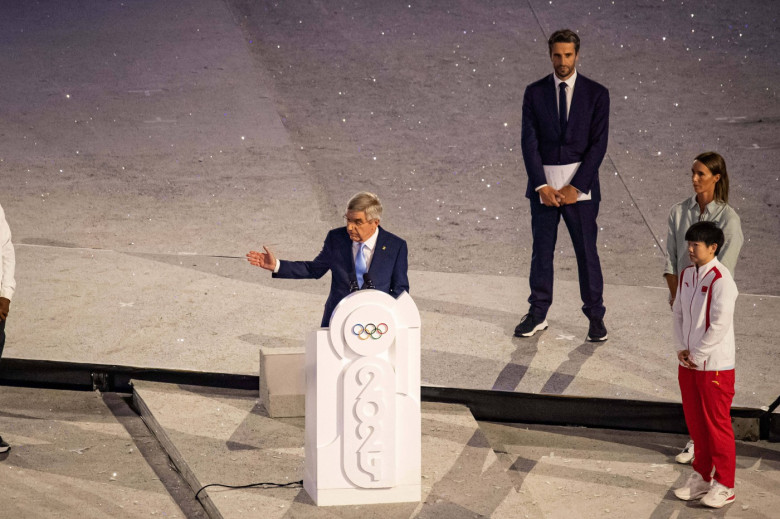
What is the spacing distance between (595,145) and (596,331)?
1.03 m

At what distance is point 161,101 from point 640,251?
16.4ft

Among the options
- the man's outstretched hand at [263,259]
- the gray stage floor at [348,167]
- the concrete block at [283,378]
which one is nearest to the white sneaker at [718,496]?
the gray stage floor at [348,167]

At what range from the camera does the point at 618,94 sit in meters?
10.1

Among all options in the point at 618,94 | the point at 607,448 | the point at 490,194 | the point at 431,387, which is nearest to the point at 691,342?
the point at 607,448

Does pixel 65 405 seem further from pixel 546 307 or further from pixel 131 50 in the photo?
pixel 131 50

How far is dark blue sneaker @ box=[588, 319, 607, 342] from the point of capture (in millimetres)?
5711

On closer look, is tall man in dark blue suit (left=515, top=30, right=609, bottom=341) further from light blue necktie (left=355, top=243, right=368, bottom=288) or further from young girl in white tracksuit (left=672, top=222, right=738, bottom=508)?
light blue necktie (left=355, top=243, right=368, bottom=288)

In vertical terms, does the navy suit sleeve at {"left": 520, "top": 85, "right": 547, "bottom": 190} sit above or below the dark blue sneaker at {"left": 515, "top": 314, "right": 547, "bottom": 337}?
above

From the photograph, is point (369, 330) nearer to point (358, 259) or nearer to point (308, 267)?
point (358, 259)

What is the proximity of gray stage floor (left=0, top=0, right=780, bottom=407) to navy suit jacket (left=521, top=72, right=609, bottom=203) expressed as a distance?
3.12 feet

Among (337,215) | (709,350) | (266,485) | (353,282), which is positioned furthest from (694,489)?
(337,215)

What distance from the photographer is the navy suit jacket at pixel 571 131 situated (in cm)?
556

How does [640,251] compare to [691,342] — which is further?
[640,251]

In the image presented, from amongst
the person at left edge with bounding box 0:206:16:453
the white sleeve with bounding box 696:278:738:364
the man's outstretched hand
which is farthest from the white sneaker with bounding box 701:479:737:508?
the person at left edge with bounding box 0:206:16:453
